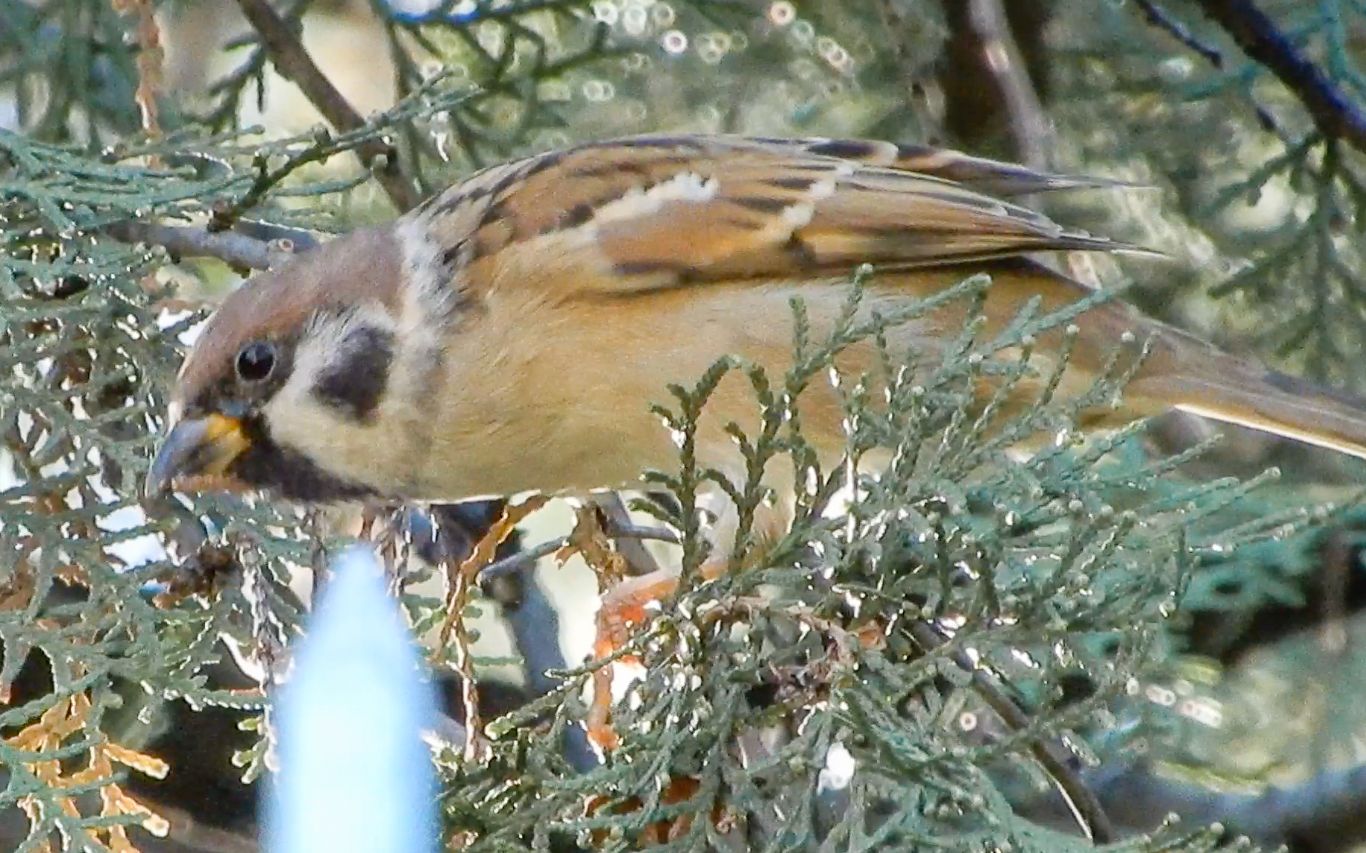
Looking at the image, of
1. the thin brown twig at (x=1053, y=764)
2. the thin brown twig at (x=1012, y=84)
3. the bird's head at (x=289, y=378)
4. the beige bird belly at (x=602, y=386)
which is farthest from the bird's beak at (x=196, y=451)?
the thin brown twig at (x=1012, y=84)

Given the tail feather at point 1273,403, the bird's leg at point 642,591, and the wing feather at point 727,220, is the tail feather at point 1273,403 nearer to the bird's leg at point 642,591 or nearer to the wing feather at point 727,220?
the wing feather at point 727,220

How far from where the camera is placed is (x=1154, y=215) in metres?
4.28

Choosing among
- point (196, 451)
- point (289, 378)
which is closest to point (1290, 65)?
point (289, 378)

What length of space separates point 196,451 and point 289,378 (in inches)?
8.6

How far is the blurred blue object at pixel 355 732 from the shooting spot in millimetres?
2170

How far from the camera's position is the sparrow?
2.74 m

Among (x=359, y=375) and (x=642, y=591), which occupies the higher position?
(x=359, y=375)

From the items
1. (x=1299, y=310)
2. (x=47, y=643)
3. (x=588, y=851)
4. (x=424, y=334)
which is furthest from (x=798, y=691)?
(x=1299, y=310)

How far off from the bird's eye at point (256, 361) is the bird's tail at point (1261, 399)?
124 cm

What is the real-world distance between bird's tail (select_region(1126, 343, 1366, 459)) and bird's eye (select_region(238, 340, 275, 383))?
124 centimetres

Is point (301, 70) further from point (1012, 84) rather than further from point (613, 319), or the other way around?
point (1012, 84)

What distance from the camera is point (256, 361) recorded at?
2.70 m

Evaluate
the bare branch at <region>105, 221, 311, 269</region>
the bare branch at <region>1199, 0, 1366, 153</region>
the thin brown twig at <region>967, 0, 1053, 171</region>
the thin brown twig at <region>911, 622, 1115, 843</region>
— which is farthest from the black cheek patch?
the bare branch at <region>1199, 0, 1366, 153</region>

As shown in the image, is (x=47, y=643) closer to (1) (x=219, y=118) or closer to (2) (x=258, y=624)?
(2) (x=258, y=624)
